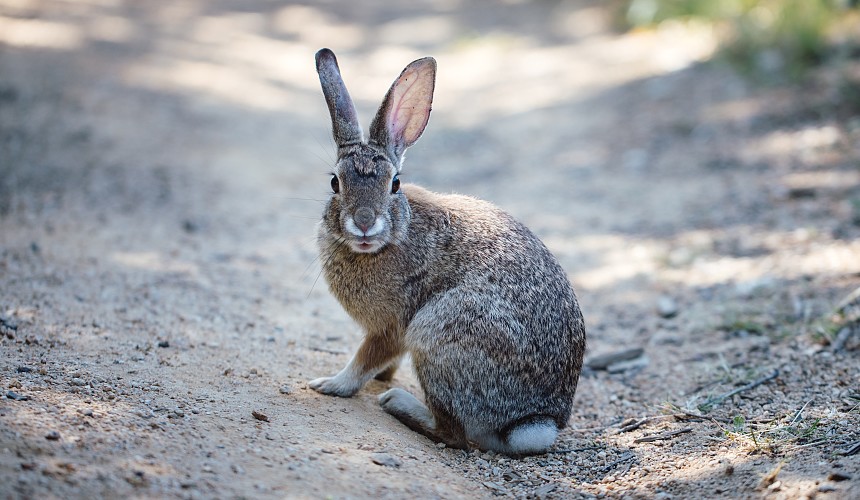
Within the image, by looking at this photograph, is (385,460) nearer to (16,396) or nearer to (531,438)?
(531,438)

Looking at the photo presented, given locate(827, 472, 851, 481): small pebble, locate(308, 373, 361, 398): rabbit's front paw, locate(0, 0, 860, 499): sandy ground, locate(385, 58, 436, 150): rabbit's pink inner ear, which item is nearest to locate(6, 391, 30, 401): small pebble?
locate(0, 0, 860, 499): sandy ground

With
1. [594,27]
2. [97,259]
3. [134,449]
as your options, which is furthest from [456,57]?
[134,449]

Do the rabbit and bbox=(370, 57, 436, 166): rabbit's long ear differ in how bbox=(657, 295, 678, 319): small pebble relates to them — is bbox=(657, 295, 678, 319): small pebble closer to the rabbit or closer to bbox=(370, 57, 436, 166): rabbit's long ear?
the rabbit

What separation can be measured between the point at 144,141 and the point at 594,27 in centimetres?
995

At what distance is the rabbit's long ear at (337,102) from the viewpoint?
4.95 metres

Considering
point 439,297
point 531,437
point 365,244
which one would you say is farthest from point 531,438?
point 365,244

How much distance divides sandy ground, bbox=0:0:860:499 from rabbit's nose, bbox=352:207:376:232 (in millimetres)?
1077

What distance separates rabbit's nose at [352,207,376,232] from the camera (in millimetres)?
4566

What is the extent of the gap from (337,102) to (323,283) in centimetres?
261

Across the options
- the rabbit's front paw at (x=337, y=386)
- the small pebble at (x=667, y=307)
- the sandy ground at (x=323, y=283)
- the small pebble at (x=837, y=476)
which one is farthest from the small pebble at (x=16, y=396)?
the small pebble at (x=667, y=307)

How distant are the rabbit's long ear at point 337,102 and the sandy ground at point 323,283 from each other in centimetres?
153

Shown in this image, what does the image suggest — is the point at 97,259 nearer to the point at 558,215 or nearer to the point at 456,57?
the point at 558,215

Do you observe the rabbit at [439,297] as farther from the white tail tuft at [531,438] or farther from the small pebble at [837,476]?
the small pebble at [837,476]

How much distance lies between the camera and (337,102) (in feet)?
16.3
